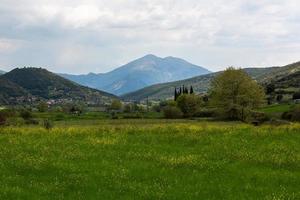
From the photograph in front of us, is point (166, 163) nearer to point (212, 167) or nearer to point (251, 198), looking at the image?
point (212, 167)

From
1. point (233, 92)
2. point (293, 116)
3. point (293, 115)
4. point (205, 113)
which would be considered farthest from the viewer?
point (205, 113)

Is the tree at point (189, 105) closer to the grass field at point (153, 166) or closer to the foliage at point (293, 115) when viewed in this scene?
the foliage at point (293, 115)

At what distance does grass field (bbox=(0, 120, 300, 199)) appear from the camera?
20.8 m

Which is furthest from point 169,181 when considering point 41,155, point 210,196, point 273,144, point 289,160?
point 273,144

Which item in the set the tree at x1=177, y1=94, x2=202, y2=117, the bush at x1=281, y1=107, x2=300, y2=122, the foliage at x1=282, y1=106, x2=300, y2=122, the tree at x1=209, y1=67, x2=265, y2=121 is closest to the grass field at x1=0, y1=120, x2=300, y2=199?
the bush at x1=281, y1=107, x2=300, y2=122

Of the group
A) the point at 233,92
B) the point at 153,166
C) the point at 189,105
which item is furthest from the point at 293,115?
the point at 153,166

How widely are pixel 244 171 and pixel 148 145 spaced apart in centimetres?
1120

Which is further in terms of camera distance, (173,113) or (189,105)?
(189,105)

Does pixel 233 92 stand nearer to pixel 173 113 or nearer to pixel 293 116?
pixel 293 116

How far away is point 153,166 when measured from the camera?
26.3m

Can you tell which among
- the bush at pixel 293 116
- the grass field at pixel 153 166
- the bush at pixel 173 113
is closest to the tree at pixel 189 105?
the bush at pixel 173 113

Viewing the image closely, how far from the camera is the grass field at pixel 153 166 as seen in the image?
817 inches

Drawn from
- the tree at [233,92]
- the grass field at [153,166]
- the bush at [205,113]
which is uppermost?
the tree at [233,92]

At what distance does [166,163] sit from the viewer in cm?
2727
